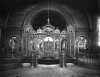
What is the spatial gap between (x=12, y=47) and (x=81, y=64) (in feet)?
29.1

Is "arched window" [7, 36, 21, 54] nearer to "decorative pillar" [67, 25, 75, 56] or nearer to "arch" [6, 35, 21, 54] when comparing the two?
"arch" [6, 35, 21, 54]

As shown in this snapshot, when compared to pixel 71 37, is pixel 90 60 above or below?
below

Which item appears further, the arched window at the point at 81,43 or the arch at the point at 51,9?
the arch at the point at 51,9

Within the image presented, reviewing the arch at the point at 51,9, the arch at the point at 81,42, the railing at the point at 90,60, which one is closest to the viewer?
the railing at the point at 90,60

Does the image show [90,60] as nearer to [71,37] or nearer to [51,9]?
[71,37]

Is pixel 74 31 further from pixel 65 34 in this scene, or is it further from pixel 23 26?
pixel 23 26

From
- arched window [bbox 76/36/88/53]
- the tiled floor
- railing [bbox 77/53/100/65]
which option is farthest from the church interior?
the tiled floor

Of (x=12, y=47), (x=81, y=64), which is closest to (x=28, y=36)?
(x=12, y=47)

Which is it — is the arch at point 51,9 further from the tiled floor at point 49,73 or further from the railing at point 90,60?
the tiled floor at point 49,73

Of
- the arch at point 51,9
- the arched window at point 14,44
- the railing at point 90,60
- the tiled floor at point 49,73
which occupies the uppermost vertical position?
the arch at point 51,9

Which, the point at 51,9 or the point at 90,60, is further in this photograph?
the point at 51,9

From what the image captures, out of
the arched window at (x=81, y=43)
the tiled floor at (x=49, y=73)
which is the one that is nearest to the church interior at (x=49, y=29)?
the arched window at (x=81, y=43)

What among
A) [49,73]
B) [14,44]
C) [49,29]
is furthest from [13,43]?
[49,73]

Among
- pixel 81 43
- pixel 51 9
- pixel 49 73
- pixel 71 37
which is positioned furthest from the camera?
pixel 51 9
